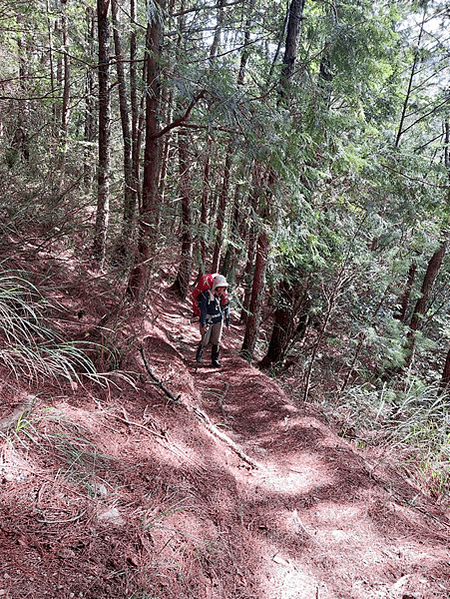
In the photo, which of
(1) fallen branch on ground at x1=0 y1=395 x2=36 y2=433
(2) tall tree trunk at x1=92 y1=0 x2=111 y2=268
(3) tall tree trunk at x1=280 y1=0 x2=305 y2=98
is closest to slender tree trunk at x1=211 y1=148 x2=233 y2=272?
(2) tall tree trunk at x1=92 y1=0 x2=111 y2=268

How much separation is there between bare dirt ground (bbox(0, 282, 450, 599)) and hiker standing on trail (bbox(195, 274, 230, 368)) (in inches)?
105

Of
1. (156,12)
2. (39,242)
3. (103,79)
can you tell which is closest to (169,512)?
(39,242)

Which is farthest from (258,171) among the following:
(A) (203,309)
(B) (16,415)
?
(B) (16,415)

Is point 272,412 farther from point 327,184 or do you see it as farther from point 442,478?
point 327,184

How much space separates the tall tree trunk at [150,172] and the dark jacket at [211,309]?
189 cm

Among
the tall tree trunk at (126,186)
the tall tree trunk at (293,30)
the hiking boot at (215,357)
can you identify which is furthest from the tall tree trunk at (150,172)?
the tall tree trunk at (293,30)

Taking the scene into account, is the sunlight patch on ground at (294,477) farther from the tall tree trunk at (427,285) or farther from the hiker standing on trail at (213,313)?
the tall tree trunk at (427,285)

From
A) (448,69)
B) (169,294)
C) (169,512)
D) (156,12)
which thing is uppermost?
(448,69)

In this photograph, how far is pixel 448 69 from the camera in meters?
12.2

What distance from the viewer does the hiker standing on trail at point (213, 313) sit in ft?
22.7

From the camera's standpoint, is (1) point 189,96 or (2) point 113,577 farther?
(1) point 189,96

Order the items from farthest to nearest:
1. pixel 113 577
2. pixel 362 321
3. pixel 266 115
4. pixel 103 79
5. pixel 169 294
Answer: pixel 169 294 → pixel 362 321 → pixel 103 79 → pixel 266 115 → pixel 113 577

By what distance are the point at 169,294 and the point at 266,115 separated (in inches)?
319

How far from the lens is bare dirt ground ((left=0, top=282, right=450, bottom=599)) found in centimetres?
194
